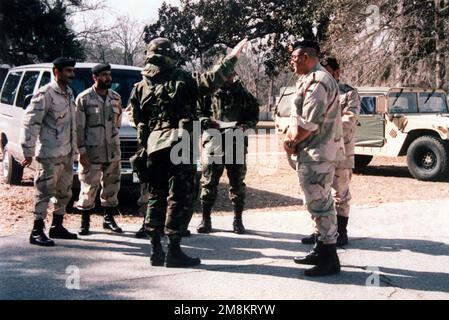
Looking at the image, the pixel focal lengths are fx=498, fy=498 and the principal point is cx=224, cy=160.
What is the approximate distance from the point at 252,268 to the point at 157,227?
2.88 ft

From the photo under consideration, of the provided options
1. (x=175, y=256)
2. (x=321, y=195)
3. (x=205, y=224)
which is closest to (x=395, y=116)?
(x=205, y=224)

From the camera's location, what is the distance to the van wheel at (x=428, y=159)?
30.6 ft

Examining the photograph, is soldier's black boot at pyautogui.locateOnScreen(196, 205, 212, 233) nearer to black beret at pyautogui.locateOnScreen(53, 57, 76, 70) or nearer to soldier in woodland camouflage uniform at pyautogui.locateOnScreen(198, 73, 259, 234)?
soldier in woodland camouflage uniform at pyautogui.locateOnScreen(198, 73, 259, 234)

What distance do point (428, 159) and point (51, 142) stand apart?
738 centimetres

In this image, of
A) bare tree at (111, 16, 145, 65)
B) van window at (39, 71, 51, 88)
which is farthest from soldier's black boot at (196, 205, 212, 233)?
bare tree at (111, 16, 145, 65)

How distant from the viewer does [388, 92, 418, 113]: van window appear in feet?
32.6

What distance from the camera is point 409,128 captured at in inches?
378

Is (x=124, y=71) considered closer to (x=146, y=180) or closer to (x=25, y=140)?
(x=25, y=140)

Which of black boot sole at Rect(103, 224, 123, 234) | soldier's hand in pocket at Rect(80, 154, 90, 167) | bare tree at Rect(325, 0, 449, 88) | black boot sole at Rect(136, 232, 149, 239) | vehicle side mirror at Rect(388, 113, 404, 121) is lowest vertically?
black boot sole at Rect(136, 232, 149, 239)

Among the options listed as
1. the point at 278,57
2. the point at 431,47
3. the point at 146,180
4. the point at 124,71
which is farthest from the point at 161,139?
the point at 278,57

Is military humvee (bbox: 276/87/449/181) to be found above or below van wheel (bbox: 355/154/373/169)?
above

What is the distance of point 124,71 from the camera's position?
7.47 m

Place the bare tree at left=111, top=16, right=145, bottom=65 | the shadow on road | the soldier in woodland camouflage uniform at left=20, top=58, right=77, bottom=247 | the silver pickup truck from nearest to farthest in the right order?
the shadow on road
the soldier in woodland camouflage uniform at left=20, top=58, right=77, bottom=247
the silver pickup truck
the bare tree at left=111, top=16, right=145, bottom=65

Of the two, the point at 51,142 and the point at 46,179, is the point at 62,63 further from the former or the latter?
the point at 46,179
